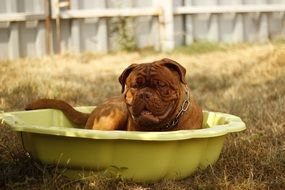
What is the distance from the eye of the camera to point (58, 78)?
5871 millimetres

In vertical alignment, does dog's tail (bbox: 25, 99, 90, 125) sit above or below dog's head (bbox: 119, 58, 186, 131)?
below

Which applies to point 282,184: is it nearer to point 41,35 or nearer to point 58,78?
point 58,78

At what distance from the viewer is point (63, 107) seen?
11.6 feet

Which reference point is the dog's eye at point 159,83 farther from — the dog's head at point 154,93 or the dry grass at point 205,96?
the dry grass at point 205,96

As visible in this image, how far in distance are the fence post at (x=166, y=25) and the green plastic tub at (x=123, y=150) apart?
5.27m

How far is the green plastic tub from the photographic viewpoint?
2625 mm

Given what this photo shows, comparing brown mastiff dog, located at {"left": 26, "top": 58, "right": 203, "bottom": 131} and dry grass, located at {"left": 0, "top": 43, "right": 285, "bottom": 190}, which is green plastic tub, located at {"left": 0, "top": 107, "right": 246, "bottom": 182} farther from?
brown mastiff dog, located at {"left": 26, "top": 58, "right": 203, "bottom": 131}

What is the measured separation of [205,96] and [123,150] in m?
2.62

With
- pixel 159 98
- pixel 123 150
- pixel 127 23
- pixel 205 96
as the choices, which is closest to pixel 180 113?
pixel 159 98

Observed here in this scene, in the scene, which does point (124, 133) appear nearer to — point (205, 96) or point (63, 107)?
point (63, 107)

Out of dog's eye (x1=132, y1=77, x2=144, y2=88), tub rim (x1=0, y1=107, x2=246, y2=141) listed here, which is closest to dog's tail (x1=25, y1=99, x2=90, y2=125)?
tub rim (x1=0, y1=107, x2=246, y2=141)

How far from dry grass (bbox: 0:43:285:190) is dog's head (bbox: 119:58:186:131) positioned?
0.31 m

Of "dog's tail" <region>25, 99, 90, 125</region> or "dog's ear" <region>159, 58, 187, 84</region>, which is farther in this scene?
"dog's tail" <region>25, 99, 90, 125</region>

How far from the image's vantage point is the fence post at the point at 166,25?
318 inches
